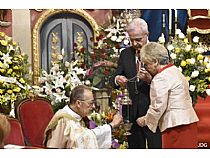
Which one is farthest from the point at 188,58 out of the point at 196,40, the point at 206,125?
the point at 206,125

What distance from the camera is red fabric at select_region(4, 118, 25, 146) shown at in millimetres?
2897

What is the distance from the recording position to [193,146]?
2969 mm

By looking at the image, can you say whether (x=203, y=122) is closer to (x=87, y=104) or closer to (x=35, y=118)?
(x=87, y=104)

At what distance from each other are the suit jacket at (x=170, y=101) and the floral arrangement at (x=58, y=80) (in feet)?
1.36

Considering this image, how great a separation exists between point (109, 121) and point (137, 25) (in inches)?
21.6

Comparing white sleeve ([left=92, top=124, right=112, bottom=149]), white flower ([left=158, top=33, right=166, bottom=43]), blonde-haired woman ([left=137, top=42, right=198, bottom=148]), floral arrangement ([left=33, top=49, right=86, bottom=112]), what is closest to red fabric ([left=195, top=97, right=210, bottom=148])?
blonde-haired woman ([left=137, top=42, right=198, bottom=148])

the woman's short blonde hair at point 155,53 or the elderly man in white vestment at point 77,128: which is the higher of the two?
the woman's short blonde hair at point 155,53

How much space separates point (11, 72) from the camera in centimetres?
297

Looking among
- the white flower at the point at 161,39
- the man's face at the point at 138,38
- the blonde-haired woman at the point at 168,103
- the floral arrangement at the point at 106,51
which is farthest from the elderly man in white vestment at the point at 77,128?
the white flower at the point at 161,39

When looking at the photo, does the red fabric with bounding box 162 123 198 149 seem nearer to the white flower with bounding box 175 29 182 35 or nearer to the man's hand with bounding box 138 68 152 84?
the man's hand with bounding box 138 68 152 84

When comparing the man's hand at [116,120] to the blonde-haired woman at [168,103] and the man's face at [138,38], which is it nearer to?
the blonde-haired woman at [168,103]

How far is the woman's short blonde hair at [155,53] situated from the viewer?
2.96 metres

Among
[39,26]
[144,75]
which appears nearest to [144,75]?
[144,75]
